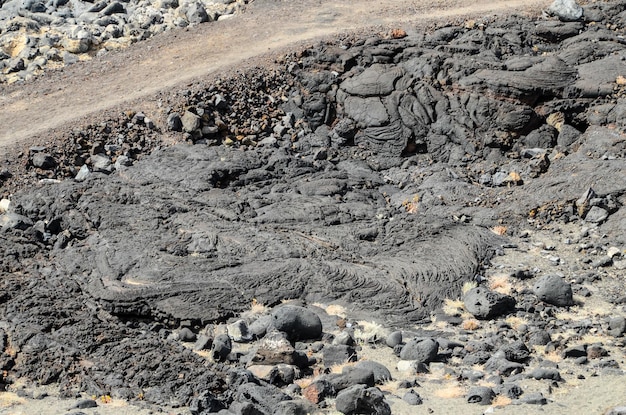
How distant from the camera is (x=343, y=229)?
54.3 feet

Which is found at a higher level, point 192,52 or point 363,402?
point 192,52

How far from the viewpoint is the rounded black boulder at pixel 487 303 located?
1389cm

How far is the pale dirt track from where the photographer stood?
68.3 ft

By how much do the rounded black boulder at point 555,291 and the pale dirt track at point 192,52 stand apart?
10597 mm

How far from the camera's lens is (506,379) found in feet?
38.4

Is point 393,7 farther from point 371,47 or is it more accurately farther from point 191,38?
point 191,38

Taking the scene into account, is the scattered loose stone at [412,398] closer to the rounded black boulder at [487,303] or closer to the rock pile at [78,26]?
the rounded black boulder at [487,303]

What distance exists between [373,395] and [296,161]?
31.2ft

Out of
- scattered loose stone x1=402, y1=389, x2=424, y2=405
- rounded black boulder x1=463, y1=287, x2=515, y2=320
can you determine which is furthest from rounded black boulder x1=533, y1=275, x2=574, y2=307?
scattered loose stone x1=402, y1=389, x2=424, y2=405

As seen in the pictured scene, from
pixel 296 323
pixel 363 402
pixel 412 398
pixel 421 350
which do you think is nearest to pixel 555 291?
pixel 421 350

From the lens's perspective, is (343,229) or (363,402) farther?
(343,229)

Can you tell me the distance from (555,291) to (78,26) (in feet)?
61.8

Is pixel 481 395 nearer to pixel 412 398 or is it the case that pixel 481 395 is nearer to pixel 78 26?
pixel 412 398

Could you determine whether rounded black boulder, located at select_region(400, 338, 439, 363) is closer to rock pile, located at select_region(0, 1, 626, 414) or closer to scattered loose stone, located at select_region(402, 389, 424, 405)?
rock pile, located at select_region(0, 1, 626, 414)
